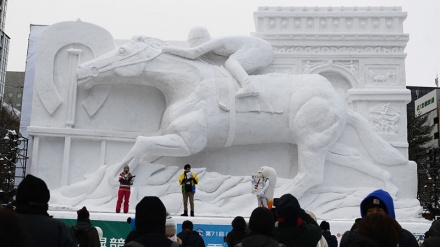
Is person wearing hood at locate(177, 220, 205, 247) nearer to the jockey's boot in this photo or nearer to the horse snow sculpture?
the horse snow sculpture

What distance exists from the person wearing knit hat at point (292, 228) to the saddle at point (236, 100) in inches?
310

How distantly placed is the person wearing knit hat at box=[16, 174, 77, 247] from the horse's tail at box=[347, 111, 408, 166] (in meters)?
9.95

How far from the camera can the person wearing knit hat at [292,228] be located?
340 centimetres

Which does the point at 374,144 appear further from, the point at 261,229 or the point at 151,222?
the point at 151,222

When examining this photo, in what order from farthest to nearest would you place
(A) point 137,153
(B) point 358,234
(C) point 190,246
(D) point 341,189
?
1. (D) point 341,189
2. (A) point 137,153
3. (C) point 190,246
4. (B) point 358,234

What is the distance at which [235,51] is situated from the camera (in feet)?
39.4

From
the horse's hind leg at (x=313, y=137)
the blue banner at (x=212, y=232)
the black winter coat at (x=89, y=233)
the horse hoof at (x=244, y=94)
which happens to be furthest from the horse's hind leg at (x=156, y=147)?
the black winter coat at (x=89, y=233)

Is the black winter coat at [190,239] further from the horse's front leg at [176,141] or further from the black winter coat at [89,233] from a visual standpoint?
the horse's front leg at [176,141]

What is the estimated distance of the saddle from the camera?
11.3 metres

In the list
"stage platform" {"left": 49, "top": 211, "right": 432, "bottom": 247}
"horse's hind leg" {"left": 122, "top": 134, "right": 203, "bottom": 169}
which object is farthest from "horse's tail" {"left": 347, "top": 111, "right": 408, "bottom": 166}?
"horse's hind leg" {"left": 122, "top": 134, "right": 203, "bottom": 169}

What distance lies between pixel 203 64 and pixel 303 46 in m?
2.55

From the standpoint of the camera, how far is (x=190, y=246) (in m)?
5.33

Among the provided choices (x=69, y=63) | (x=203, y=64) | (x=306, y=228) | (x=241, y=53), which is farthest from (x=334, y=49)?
(x=306, y=228)

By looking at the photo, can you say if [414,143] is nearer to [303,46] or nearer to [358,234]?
[303,46]
